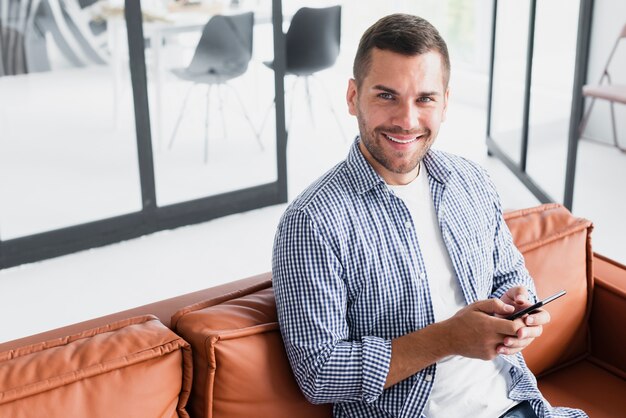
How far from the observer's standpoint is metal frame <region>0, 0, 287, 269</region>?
3484 millimetres

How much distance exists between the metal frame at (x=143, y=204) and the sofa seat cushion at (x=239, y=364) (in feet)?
7.47

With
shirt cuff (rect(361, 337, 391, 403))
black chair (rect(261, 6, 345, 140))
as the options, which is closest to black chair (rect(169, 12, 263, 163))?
black chair (rect(261, 6, 345, 140))

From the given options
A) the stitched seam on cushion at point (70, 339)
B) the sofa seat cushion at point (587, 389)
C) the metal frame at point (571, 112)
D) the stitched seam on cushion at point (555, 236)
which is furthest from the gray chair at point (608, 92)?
the stitched seam on cushion at point (70, 339)

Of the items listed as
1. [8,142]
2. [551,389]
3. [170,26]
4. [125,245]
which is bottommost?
[125,245]

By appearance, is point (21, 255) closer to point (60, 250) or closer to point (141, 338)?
point (60, 250)

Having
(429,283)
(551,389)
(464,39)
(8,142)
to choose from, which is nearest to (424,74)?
(429,283)

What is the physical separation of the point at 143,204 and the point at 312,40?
142cm

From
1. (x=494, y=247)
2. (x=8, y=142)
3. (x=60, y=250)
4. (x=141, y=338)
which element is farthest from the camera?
(x=60, y=250)

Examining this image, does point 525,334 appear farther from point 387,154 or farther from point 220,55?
point 220,55

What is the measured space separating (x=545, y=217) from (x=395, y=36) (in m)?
0.67

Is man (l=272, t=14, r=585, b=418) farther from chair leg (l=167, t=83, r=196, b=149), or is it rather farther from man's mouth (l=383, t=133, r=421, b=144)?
chair leg (l=167, t=83, r=196, b=149)

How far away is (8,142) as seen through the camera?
131 inches

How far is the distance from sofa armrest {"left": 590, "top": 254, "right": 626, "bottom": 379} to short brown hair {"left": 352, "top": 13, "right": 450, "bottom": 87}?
27.9 inches

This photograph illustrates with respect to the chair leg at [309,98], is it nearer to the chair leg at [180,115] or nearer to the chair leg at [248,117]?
the chair leg at [248,117]
